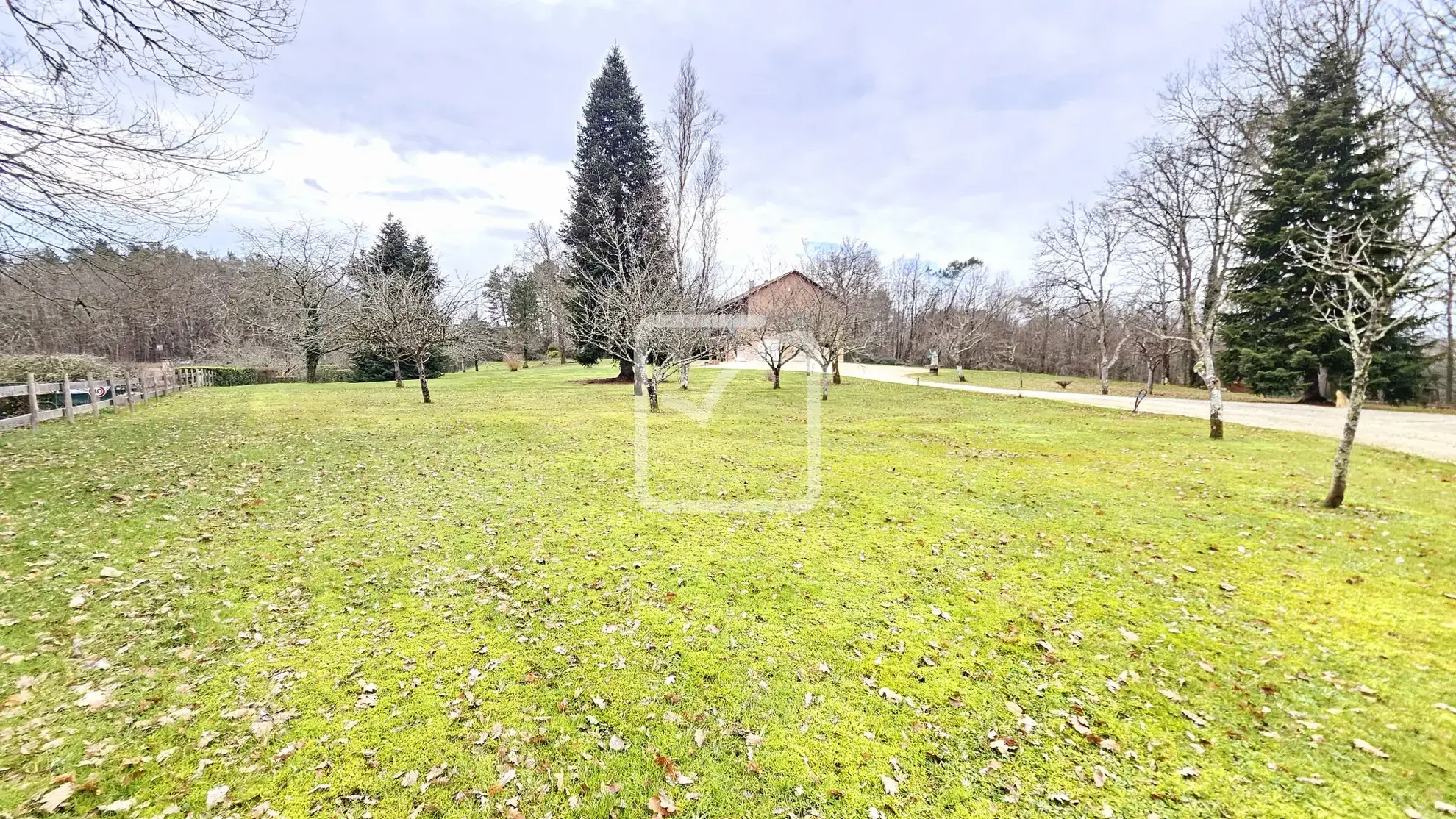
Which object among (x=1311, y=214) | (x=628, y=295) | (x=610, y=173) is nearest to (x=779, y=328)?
(x=628, y=295)

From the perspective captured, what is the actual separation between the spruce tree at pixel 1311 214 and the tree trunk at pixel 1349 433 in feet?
54.8

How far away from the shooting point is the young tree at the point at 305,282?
3120cm

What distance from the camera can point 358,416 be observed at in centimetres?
1483

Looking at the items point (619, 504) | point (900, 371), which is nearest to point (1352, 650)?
point (619, 504)

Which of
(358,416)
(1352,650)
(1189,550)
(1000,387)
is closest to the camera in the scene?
(1352,650)

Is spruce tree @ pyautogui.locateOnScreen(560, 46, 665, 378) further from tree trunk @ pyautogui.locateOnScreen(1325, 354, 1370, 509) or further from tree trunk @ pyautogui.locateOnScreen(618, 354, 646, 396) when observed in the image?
tree trunk @ pyautogui.locateOnScreen(1325, 354, 1370, 509)

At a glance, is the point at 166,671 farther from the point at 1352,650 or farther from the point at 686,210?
the point at 686,210

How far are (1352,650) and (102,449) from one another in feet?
53.7

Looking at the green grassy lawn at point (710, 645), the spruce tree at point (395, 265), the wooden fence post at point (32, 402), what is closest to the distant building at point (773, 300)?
the green grassy lawn at point (710, 645)

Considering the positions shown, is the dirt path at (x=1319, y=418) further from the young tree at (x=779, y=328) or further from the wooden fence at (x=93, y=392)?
the wooden fence at (x=93, y=392)

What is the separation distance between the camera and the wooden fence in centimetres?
1069

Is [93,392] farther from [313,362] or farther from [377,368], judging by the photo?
[377,368]

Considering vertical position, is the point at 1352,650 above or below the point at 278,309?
below

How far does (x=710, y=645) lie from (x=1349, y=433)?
8801mm
